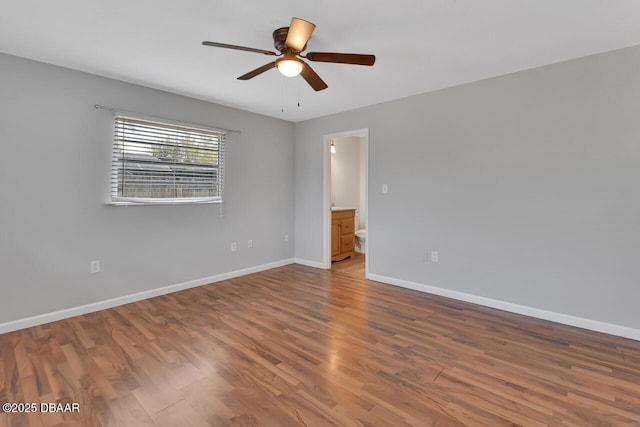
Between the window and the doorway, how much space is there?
1.63m

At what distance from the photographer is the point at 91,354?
212cm

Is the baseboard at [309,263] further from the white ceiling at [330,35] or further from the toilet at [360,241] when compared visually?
the white ceiling at [330,35]

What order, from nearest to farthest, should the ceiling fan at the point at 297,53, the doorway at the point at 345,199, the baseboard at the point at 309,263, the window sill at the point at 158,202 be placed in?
the ceiling fan at the point at 297,53
the window sill at the point at 158,202
the doorway at the point at 345,199
the baseboard at the point at 309,263

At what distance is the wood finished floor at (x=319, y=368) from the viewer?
1551mm

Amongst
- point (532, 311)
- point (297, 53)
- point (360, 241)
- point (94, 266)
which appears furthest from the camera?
point (360, 241)

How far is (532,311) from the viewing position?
2805 millimetres

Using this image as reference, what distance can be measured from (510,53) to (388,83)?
43.1 inches

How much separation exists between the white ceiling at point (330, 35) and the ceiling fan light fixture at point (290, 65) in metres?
0.25

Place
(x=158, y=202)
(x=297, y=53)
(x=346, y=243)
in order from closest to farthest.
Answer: (x=297, y=53) < (x=158, y=202) < (x=346, y=243)

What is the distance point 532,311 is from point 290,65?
307 centimetres

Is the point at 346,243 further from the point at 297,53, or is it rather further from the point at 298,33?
the point at 298,33

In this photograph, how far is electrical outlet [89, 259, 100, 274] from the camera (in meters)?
2.90

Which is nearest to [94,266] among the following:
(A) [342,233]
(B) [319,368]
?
(B) [319,368]

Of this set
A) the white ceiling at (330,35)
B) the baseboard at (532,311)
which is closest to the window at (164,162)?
the white ceiling at (330,35)
